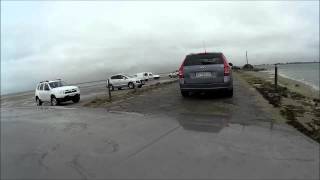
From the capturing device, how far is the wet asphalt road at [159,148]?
5504 mm

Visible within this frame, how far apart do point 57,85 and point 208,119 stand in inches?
751

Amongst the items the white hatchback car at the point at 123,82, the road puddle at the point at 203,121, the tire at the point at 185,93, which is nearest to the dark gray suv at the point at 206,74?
the tire at the point at 185,93

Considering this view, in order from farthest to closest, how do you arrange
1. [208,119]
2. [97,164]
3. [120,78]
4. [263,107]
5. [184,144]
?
1. [120,78]
2. [263,107]
3. [208,119]
4. [184,144]
5. [97,164]

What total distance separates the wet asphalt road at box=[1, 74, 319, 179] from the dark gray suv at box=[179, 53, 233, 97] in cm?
404

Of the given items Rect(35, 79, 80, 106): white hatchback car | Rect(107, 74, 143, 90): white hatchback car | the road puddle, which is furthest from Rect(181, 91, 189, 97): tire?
Rect(107, 74, 143, 90): white hatchback car

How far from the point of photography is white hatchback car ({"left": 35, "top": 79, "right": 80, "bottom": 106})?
84.1ft

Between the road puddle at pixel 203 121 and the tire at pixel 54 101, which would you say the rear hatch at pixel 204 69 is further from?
the tire at pixel 54 101

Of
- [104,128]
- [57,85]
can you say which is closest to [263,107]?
[104,128]

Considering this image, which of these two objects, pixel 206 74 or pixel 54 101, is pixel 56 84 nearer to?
pixel 54 101

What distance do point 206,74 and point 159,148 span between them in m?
8.34

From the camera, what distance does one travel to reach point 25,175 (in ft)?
18.2

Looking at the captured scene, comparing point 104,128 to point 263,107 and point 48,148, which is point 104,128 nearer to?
point 48,148

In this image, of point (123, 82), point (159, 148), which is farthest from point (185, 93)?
point (123, 82)

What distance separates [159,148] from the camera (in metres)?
6.83
